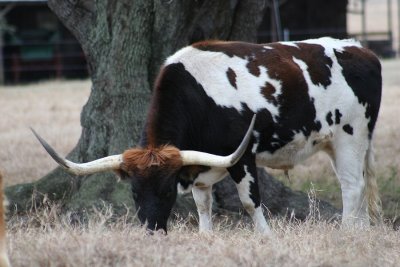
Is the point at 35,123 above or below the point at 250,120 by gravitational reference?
below

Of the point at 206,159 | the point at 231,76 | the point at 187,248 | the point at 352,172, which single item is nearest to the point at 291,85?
the point at 231,76

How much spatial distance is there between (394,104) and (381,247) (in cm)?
1338

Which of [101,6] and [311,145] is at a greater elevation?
[101,6]

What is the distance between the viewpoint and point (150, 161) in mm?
8008

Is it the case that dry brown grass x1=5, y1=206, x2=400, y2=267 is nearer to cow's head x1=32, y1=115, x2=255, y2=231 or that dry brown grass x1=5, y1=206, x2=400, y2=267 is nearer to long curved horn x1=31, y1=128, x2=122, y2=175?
cow's head x1=32, y1=115, x2=255, y2=231

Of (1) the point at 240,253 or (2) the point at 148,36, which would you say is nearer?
(1) the point at 240,253

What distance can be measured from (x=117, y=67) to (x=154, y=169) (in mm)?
2530

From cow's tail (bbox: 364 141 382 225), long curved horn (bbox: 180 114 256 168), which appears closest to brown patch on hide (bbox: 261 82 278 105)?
long curved horn (bbox: 180 114 256 168)

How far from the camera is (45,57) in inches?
1305

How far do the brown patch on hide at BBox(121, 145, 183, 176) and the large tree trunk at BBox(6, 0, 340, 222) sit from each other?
1835mm

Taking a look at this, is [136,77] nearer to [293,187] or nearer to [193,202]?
[193,202]

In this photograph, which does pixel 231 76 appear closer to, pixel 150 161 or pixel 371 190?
pixel 150 161

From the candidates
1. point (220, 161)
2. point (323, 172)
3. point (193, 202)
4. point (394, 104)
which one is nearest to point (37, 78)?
point (394, 104)

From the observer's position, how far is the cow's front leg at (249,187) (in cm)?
879
